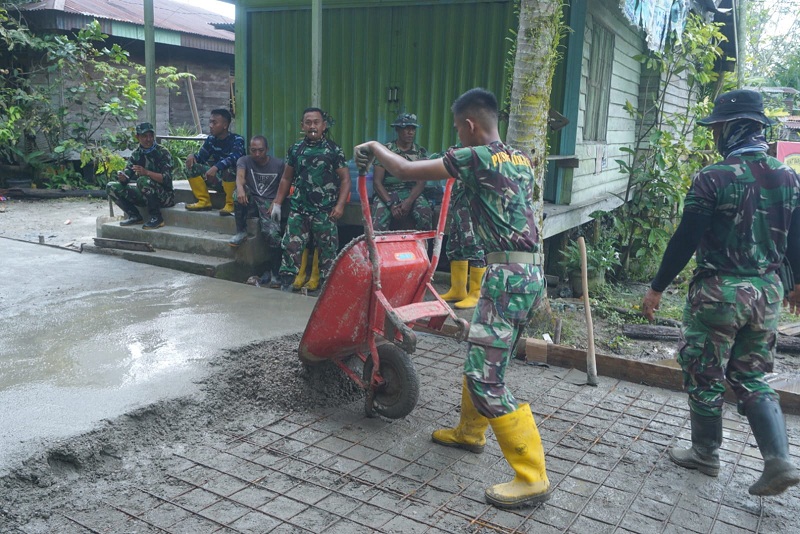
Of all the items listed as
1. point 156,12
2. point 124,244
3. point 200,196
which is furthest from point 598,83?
point 156,12

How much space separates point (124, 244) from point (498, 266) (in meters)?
6.19

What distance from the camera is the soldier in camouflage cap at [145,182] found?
837 cm

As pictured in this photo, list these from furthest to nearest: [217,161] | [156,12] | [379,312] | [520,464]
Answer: [156,12], [217,161], [379,312], [520,464]

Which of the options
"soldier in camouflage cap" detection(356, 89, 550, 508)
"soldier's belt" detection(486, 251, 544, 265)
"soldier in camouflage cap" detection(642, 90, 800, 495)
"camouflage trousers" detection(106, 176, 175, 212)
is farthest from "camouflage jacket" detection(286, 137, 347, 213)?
"soldier in camouflage cap" detection(642, 90, 800, 495)

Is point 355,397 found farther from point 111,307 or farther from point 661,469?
point 111,307

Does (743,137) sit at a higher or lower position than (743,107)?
lower

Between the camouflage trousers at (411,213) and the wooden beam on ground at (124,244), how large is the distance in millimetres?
2927

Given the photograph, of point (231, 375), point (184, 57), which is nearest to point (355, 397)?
point (231, 375)

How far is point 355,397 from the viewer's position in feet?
14.4

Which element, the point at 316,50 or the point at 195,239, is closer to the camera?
the point at 316,50

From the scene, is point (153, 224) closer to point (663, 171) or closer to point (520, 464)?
point (663, 171)

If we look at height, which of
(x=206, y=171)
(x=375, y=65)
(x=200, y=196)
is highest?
(x=375, y=65)

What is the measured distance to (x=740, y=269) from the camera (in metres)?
3.36

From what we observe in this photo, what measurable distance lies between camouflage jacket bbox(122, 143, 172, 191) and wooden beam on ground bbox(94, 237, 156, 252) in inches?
33.6
